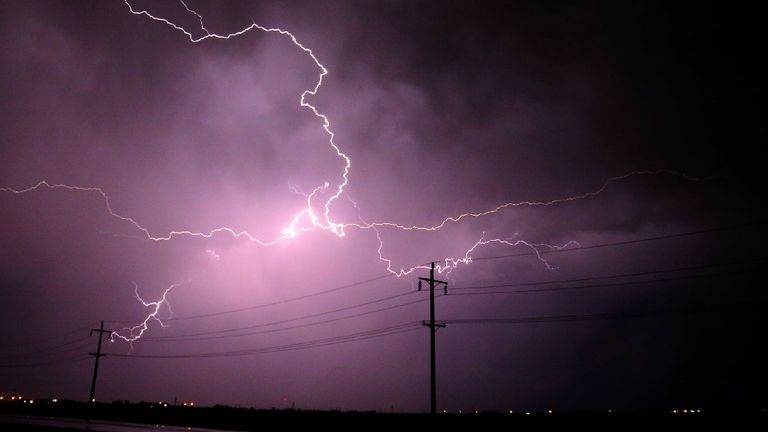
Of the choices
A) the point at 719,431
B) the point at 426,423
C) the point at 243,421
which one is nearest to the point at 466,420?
the point at 426,423

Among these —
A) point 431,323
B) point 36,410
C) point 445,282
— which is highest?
point 445,282

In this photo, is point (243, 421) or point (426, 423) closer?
point (426, 423)

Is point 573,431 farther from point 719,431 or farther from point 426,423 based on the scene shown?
point 426,423

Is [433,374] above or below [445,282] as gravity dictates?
below

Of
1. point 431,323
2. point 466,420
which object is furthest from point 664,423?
point 431,323

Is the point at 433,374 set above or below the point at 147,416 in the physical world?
above

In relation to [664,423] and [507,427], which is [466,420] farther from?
[664,423]

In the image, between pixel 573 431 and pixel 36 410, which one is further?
pixel 36 410

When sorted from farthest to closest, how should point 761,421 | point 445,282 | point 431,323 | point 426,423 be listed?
point 445,282 → point 431,323 → point 426,423 → point 761,421

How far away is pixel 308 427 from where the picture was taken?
24688 mm

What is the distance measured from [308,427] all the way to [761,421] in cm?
1718

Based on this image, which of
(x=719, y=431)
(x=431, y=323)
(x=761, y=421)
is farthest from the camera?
(x=431, y=323)

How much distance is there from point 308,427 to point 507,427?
8.53 m

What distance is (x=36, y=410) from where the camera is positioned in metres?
43.6
